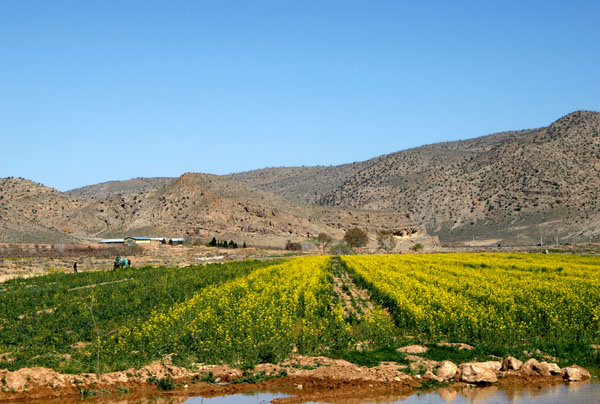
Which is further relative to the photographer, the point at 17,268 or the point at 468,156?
the point at 468,156

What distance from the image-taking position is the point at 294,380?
15.1 metres

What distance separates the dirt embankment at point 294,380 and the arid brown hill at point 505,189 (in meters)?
98.7

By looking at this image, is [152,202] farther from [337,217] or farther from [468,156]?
[468,156]

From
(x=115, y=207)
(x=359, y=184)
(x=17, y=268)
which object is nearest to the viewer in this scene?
(x=17, y=268)

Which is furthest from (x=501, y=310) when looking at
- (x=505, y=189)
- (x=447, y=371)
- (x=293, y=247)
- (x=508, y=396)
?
(x=505, y=189)

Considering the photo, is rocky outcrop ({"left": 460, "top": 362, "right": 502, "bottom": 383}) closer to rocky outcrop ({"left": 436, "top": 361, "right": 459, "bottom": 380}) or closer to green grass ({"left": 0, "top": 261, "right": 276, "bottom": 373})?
rocky outcrop ({"left": 436, "top": 361, "right": 459, "bottom": 380})

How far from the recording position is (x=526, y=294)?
22.8 metres

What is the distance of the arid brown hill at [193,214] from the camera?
111 m

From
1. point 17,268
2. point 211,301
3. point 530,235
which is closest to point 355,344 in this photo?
point 211,301

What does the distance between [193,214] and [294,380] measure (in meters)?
102

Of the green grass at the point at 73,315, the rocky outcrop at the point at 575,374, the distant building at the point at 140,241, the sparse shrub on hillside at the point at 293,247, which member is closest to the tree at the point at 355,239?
the sparse shrub on hillside at the point at 293,247

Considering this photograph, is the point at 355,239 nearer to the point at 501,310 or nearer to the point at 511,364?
the point at 501,310

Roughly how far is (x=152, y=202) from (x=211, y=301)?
10219 centimetres

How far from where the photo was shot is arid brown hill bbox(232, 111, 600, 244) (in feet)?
401
